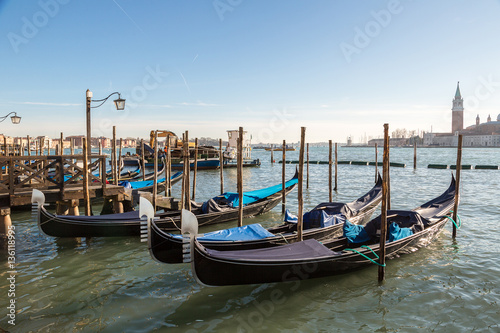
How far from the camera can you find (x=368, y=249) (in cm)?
525

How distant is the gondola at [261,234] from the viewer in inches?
189

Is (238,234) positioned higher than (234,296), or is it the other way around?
(238,234)

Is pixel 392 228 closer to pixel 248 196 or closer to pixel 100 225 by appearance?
pixel 248 196

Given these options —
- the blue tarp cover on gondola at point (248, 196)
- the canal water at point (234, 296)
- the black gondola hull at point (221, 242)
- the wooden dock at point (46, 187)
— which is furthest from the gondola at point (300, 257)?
the wooden dock at point (46, 187)

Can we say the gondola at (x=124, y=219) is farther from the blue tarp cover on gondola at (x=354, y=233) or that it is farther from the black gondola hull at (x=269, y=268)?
the blue tarp cover on gondola at (x=354, y=233)

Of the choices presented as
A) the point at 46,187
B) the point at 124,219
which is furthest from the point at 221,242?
the point at 46,187

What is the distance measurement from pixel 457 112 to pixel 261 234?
433ft

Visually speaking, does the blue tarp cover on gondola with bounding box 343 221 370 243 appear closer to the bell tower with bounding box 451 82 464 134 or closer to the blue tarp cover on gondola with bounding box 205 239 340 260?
the blue tarp cover on gondola with bounding box 205 239 340 260

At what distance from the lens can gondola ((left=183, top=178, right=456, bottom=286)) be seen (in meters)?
4.13

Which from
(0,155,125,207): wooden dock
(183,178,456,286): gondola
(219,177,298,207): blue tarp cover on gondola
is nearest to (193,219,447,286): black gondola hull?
(183,178,456,286): gondola

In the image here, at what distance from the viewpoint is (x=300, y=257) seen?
468cm

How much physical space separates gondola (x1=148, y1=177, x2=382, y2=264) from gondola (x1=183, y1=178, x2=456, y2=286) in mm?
Answer: 705

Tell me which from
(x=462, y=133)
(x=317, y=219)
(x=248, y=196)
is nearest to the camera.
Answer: (x=317, y=219)

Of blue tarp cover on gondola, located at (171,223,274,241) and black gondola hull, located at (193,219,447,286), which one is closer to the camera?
black gondola hull, located at (193,219,447,286)
